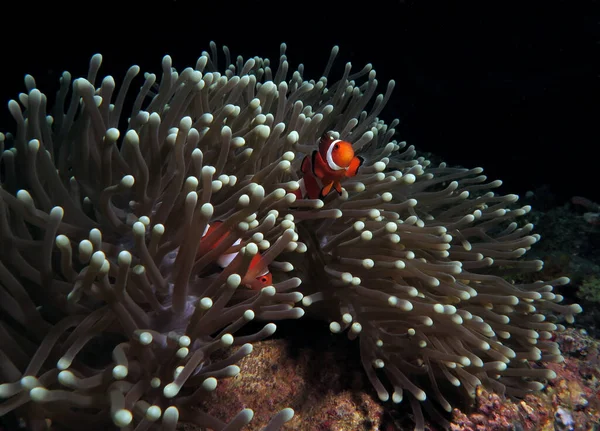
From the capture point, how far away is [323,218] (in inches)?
78.0

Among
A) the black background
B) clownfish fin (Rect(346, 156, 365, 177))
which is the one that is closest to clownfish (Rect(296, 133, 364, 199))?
clownfish fin (Rect(346, 156, 365, 177))

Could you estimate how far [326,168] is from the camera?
1789mm

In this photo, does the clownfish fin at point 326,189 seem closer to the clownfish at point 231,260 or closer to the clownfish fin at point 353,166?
the clownfish fin at point 353,166

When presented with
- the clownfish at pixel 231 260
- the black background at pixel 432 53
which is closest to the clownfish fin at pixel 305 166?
the clownfish at pixel 231 260

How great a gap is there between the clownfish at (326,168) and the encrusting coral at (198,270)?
0.09 meters

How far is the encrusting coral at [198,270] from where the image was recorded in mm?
1389

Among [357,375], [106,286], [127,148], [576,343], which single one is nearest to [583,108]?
[576,343]

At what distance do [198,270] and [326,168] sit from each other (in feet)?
2.18

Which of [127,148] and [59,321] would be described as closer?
[59,321]

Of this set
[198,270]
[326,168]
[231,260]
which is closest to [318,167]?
[326,168]

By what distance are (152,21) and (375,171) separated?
3.97 metres

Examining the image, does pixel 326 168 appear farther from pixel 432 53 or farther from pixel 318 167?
pixel 432 53

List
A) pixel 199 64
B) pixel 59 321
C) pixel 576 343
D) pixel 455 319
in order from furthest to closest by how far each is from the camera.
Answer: pixel 576 343 < pixel 199 64 < pixel 455 319 < pixel 59 321

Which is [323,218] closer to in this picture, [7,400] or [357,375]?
[357,375]
